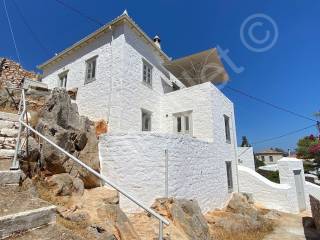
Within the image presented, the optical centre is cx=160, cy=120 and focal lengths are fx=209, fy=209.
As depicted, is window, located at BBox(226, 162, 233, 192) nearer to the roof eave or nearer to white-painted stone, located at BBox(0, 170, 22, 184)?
the roof eave

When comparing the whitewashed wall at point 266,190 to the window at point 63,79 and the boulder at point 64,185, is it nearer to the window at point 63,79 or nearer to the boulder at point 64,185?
the boulder at point 64,185

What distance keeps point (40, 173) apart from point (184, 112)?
9.39 metres

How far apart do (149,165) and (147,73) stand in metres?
7.33

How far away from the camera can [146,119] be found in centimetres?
1336

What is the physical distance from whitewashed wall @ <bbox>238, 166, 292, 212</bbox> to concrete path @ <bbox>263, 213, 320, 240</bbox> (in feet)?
3.50

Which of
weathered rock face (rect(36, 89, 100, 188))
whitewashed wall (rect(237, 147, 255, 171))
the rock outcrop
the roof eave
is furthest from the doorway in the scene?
weathered rock face (rect(36, 89, 100, 188))

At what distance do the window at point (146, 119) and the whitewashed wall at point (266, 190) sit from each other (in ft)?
26.8

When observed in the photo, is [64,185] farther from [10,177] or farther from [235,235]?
[235,235]

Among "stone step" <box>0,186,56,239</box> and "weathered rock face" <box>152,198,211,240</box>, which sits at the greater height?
"stone step" <box>0,186,56,239</box>

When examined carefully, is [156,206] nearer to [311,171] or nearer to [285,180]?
[285,180]

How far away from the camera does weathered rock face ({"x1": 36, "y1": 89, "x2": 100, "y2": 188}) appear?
697 centimetres

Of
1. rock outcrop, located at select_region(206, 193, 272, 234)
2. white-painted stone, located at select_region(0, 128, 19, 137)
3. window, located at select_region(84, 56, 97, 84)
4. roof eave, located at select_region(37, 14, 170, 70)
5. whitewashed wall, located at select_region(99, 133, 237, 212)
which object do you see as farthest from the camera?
window, located at select_region(84, 56, 97, 84)

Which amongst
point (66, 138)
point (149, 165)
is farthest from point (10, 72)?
point (149, 165)

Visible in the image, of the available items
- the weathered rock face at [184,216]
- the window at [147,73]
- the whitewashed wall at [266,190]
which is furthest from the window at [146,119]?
the whitewashed wall at [266,190]
